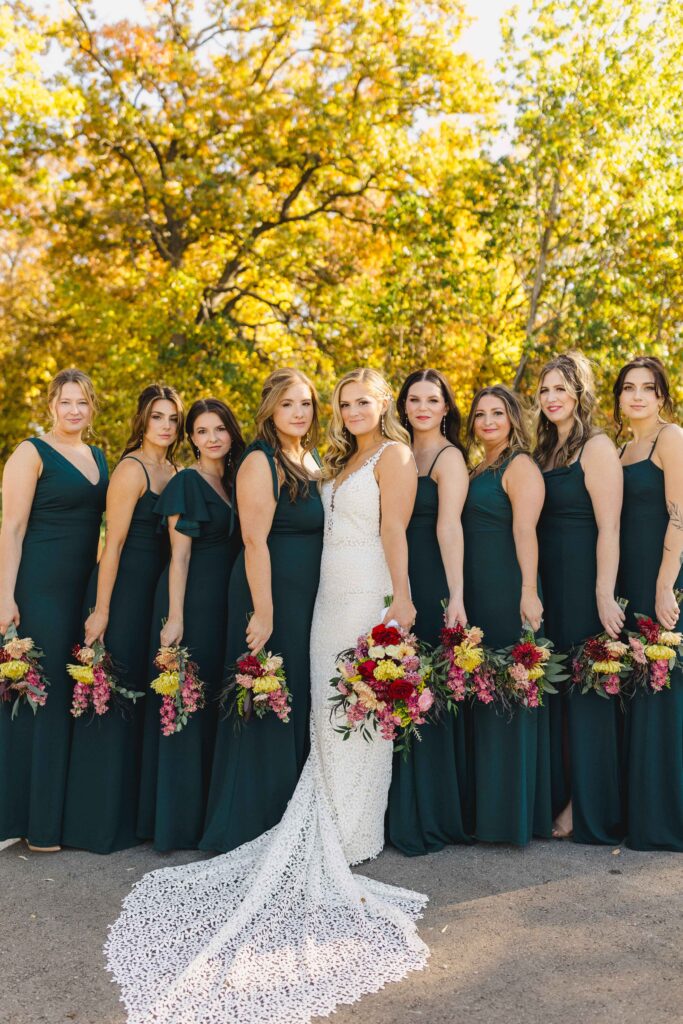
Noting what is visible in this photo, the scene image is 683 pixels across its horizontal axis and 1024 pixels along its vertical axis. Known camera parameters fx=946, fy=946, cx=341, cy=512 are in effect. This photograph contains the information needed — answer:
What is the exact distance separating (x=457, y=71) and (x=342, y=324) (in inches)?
170

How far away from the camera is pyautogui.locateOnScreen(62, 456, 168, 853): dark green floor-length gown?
17.6 feet

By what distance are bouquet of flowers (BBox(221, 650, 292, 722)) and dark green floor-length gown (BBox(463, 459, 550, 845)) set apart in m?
1.12

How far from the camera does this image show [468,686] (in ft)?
16.9

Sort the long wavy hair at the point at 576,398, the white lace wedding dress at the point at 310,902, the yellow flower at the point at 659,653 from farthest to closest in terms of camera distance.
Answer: the long wavy hair at the point at 576,398, the yellow flower at the point at 659,653, the white lace wedding dress at the point at 310,902

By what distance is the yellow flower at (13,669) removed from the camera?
5.18 meters

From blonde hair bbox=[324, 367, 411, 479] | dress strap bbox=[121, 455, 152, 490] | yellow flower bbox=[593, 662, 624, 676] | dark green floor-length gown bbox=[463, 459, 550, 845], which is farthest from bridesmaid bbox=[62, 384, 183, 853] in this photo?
yellow flower bbox=[593, 662, 624, 676]

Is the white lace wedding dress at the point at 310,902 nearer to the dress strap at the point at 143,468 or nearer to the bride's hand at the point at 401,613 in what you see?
the bride's hand at the point at 401,613

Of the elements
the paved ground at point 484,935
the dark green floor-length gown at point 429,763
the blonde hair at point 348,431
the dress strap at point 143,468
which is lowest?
the paved ground at point 484,935

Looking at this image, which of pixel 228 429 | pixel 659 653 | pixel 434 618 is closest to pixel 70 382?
pixel 228 429

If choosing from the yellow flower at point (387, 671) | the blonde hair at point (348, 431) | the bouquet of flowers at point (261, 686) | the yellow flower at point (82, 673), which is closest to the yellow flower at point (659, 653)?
the yellow flower at point (387, 671)

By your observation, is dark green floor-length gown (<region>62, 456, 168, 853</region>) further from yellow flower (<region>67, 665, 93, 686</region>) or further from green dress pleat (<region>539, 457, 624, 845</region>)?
green dress pleat (<region>539, 457, 624, 845</region>)

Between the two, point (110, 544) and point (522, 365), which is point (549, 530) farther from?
point (522, 365)

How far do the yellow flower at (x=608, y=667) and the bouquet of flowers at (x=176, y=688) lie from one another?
2.20 m

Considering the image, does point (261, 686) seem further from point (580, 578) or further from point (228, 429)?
point (580, 578)
